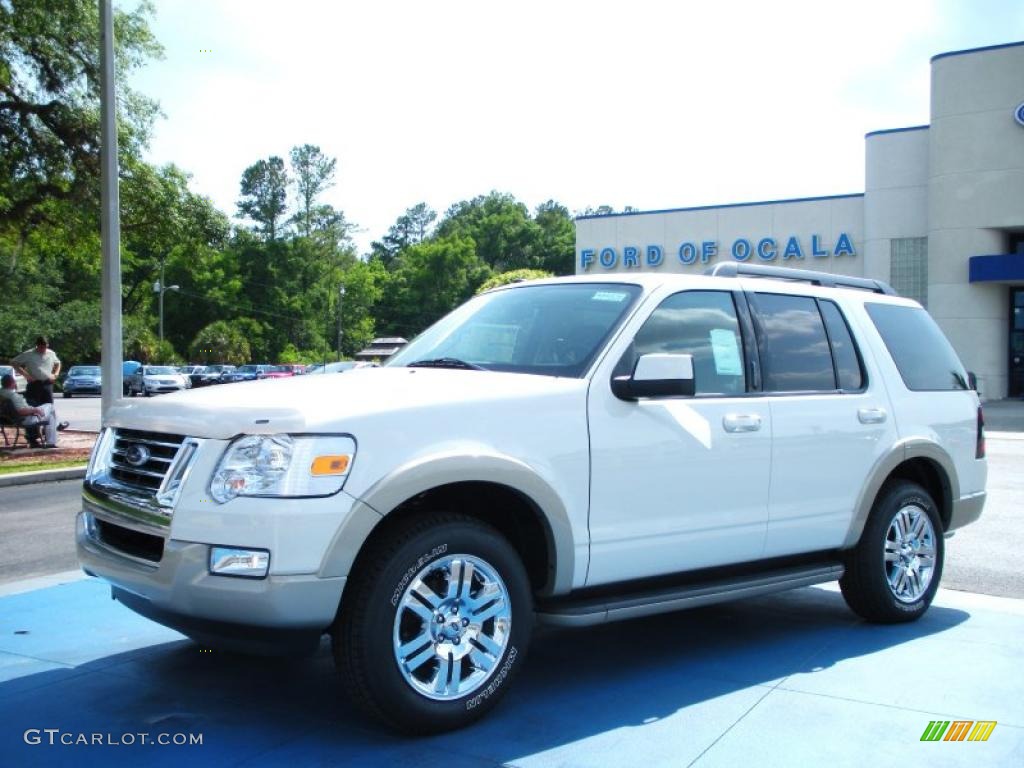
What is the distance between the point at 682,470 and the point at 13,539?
6358 millimetres

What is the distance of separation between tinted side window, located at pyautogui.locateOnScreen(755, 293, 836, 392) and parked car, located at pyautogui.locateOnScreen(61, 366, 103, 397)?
44317 mm

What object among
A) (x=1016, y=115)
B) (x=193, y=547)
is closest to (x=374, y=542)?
(x=193, y=547)

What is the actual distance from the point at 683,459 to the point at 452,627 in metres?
1.35

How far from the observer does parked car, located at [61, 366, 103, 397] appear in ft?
147

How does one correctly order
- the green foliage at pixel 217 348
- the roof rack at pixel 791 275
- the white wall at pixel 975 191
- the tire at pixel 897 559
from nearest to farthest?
the roof rack at pixel 791 275 → the tire at pixel 897 559 → the white wall at pixel 975 191 → the green foliage at pixel 217 348

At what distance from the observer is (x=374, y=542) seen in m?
3.82

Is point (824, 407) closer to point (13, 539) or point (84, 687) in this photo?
point (84, 687)

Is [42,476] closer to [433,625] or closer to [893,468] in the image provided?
[433,625]

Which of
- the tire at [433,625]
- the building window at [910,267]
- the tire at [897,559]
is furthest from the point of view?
the building window at [910,267]

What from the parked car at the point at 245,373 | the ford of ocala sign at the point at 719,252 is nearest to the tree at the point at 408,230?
the parked car at the point at 245,373

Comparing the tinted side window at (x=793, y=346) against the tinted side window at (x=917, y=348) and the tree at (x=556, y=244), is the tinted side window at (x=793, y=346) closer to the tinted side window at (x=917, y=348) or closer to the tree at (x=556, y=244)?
the tinted side window at (x=917, y=348)

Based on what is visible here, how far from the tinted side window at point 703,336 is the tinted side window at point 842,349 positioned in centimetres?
78

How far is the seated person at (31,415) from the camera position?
15875mm

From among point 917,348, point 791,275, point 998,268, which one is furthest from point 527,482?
point 998,268
